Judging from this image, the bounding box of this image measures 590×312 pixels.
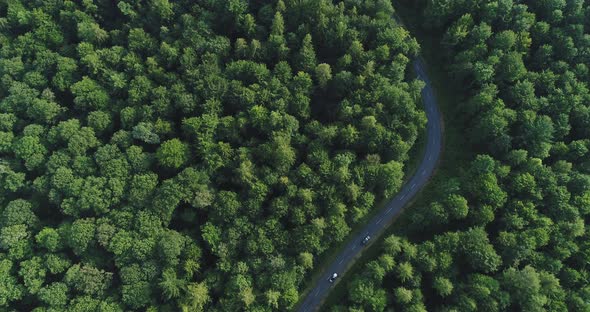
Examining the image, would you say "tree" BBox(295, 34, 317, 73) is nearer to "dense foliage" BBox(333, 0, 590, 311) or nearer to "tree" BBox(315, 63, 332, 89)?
"tree" BBox(315, 63, 332, 89)

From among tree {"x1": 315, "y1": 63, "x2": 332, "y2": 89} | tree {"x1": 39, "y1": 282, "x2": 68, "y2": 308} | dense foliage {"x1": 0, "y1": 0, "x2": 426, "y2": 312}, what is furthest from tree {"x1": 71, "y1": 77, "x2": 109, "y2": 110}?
tree {"x1": 315, "y1": 63, "x2": 332, "y2": 89}

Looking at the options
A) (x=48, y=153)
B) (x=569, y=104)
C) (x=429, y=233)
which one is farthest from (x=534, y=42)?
(x=48, y=153)

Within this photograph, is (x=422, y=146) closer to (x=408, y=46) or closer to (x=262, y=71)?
(x=408, y=46)

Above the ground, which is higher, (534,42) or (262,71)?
(534,42)

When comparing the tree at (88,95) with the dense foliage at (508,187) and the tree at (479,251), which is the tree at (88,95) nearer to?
the dense foliage at (508,187)

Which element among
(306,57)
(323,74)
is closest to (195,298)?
(323,74)

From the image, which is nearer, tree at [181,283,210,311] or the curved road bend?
tree at [181,283,210,311]

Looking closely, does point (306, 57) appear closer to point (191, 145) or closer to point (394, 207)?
point (191, 145)

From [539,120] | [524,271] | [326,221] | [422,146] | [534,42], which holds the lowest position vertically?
[326,221]
